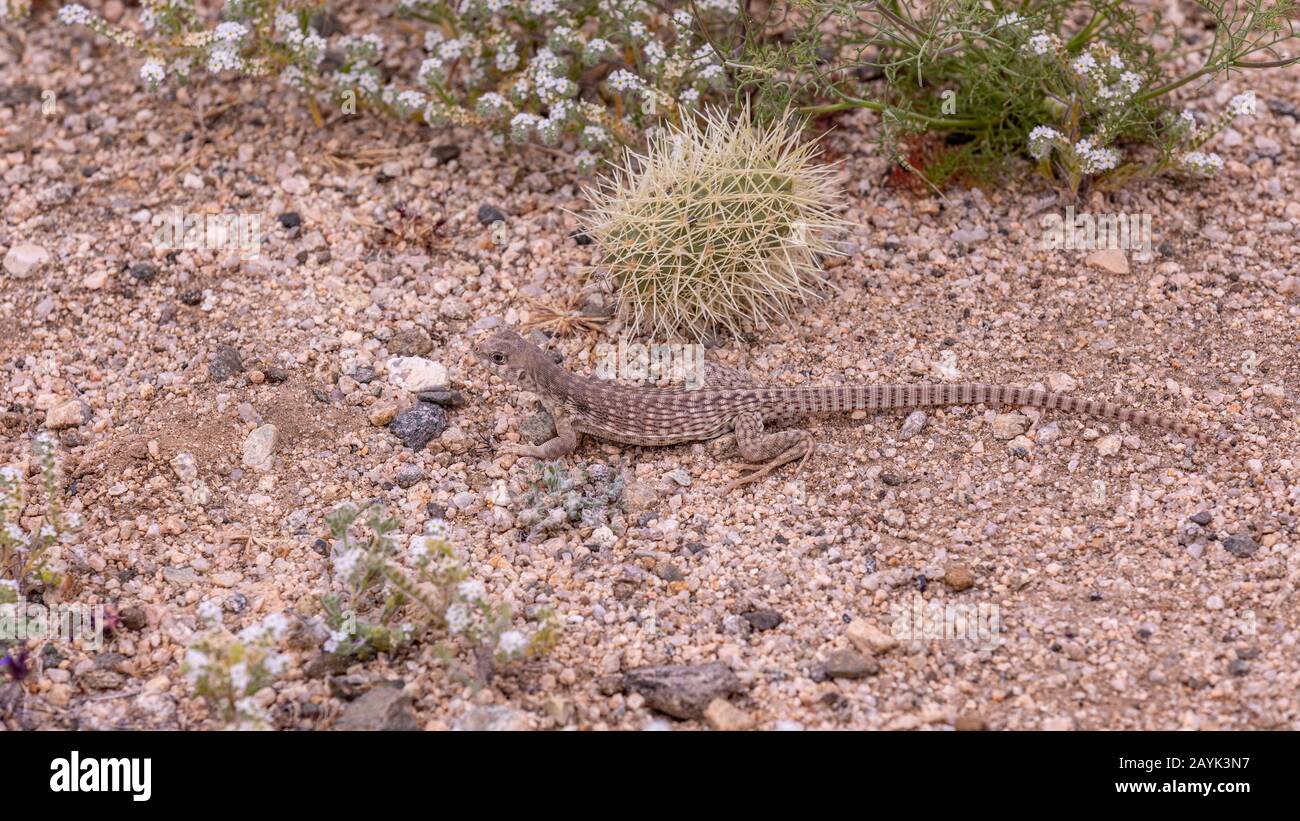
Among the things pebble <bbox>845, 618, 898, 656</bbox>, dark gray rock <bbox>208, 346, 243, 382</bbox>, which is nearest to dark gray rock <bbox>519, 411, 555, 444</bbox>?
dark gray rock <bbox>208, 346, 243, 382</bbox>

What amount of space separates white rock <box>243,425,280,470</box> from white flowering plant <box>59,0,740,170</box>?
2.31 m

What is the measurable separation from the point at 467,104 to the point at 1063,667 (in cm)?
524

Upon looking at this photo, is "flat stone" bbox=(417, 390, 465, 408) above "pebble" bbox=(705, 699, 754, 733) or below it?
above

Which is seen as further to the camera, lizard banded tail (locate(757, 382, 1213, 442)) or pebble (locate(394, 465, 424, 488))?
lizard banded tail (locate(757, 382, 1213, 442))

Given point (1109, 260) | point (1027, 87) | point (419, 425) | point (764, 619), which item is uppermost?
point (1027, 87)

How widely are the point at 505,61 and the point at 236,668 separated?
14.8 feet

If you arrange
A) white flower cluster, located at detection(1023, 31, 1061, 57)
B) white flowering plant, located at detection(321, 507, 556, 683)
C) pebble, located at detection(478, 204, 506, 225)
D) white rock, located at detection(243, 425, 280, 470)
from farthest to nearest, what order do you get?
1. pebble, located at detection(478, 204, 506, 225)
2. white flower cluster, located at detection(1023, 31, 1061, 57)
3. white rock, located at detection(243, 425, 280, 470)
4. white flowering plant, located at detection(321, 507, 556, 683)

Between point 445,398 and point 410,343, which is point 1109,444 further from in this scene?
point 410,343

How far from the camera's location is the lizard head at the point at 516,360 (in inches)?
249

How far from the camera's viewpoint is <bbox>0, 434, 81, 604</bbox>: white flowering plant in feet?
17.2

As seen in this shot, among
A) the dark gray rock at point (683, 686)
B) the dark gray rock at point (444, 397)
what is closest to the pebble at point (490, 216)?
the dark gray rock at point (444, 397)

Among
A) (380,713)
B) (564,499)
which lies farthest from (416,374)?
(380,713)

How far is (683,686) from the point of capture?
5.00 meters

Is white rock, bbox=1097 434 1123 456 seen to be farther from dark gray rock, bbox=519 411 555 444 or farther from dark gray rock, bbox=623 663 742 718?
dark gray rock, bbox=519 411 555 444
